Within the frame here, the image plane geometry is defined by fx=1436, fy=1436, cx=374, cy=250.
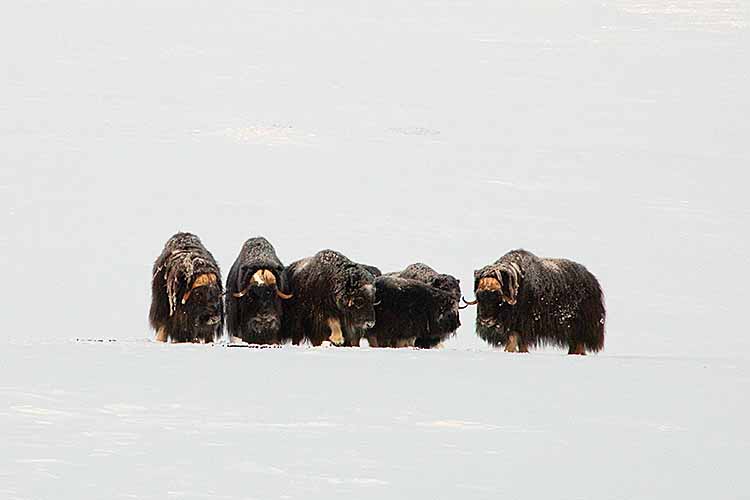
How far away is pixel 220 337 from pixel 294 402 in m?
3.13

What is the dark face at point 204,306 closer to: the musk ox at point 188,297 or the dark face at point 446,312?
the musk ox at point 188,297

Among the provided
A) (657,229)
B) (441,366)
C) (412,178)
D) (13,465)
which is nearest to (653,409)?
(441,366)

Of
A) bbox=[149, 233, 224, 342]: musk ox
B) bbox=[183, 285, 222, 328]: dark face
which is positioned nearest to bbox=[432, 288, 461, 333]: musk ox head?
bbox=[149, 233, 224, 342]: musk ox

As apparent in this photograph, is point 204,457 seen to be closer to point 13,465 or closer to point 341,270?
point 13,465

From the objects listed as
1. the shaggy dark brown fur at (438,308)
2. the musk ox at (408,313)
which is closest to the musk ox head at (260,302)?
the musk ox at (408,313)

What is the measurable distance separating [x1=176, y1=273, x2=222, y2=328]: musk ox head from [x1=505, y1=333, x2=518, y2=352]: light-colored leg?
2.09 meters

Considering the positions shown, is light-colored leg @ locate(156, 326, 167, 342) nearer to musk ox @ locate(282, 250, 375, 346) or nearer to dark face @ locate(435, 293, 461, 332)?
musk ox @ locate(282, 250, 375, 346)

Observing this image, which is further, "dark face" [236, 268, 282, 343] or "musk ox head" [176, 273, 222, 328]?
"dark face" [236, 268, 282, 343]

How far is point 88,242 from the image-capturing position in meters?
18.1

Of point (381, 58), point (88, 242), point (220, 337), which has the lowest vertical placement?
point (220, 337)

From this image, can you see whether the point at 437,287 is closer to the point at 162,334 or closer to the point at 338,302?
the point at 338,302

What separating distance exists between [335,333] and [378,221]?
403 inches

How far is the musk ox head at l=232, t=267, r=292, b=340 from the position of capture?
33.2 ft

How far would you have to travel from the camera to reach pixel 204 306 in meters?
9.95
